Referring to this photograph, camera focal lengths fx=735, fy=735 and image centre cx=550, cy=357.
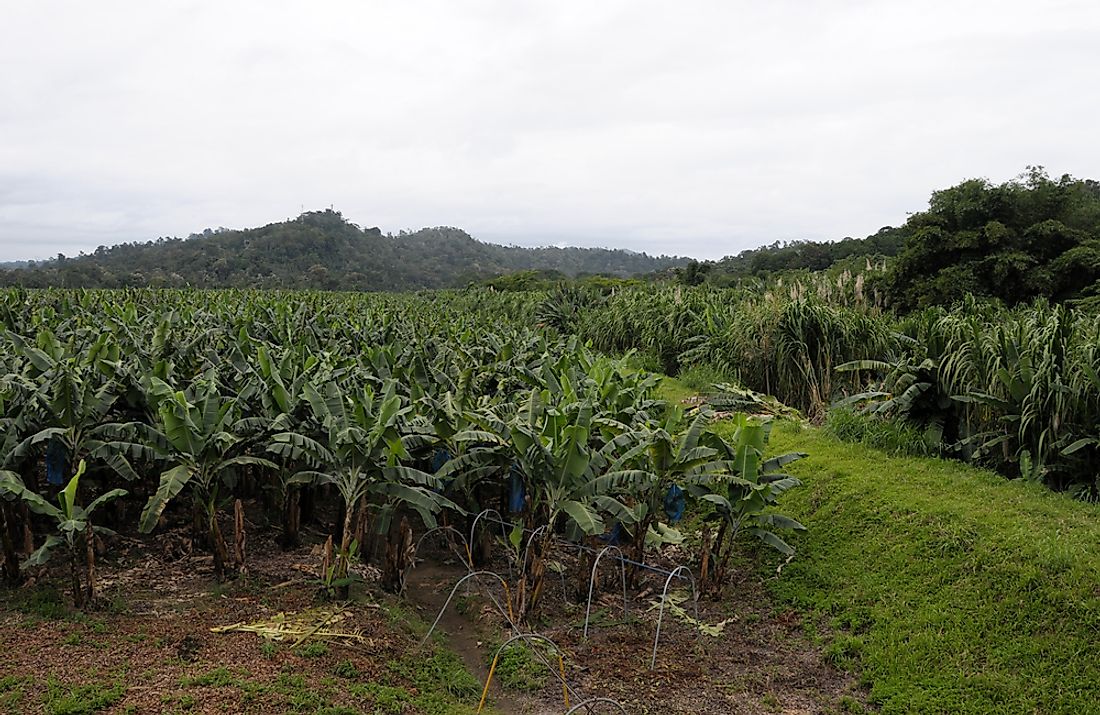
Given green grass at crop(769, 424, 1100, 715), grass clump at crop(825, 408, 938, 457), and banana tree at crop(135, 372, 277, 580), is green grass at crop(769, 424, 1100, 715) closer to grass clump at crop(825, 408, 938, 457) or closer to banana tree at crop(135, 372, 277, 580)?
grass clump at crop(825, 408, 938, 457)

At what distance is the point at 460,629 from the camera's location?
525 centimetres

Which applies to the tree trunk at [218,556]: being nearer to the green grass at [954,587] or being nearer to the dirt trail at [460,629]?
the dirt trail at [460,629]

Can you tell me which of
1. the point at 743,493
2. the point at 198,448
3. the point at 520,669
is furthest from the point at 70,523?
the point at 743,493

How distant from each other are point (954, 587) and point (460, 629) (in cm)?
342

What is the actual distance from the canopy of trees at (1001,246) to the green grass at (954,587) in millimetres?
11857

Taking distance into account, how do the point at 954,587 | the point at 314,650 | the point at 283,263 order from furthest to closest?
the point at 283,263
the point at 954,587
the point at 314,650

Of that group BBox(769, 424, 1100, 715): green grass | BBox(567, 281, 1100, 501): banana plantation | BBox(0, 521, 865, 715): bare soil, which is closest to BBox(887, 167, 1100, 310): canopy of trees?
BBox(567, 281, 1100, 501): banana plantation

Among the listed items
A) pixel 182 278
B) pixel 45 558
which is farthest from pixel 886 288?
pixel 182 278

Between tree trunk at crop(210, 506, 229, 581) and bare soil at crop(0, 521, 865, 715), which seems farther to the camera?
tree trunk at crop(210, 506, 229, 581)

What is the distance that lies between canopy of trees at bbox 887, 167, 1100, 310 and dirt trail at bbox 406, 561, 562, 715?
1432cm

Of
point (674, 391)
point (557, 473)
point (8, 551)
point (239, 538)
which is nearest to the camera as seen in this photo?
point (8, 551)

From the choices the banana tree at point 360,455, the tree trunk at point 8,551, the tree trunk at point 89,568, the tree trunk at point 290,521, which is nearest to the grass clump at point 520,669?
the banana tree at point 360,455

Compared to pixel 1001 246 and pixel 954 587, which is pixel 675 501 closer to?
pixel 954 587

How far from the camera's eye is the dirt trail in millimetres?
4332
